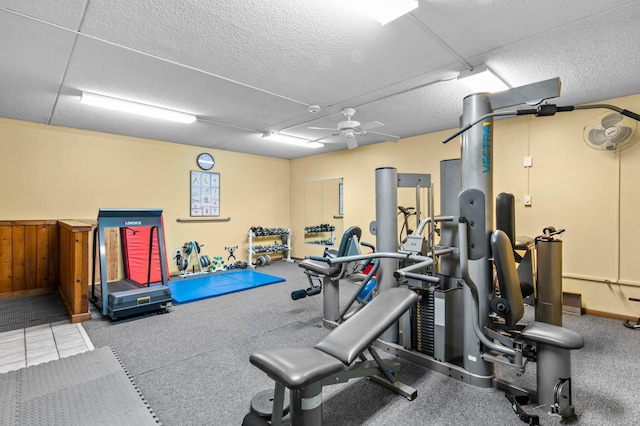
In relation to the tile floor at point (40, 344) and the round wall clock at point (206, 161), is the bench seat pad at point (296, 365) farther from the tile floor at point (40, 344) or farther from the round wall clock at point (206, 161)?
the round wall clock at point (206, 161)

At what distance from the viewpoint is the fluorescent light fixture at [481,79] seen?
2.83m

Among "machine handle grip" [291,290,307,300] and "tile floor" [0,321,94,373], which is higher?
"machine handle grip" [291,290,307,300]

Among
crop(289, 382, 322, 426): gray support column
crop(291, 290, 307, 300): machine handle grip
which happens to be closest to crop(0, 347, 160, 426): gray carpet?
crop(289, 382, 322, 426): gray support column

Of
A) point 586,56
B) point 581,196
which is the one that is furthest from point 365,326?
point 581,196

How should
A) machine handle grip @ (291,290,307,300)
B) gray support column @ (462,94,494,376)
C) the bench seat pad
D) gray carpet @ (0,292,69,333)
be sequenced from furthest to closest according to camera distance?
machine handle grip @ (291,290,307,300)
gray carpet @ (0,292,69,333)
gray support column @ (462,94,494,376)
the bench seat pad

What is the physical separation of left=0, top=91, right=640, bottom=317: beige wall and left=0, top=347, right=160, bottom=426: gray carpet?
3.27 meters

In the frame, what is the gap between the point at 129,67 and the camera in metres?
2.77

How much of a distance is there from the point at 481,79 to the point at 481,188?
4.86 ft

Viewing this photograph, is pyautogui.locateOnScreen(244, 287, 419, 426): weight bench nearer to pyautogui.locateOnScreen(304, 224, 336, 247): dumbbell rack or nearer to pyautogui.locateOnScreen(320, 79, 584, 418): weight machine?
pyautogui.locateOnScreen(320, 79, 584, 418): weight machine

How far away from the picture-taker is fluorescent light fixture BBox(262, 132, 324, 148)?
206 inches

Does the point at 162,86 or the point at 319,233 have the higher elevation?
the point at 162,86

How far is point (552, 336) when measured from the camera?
5.97 ft

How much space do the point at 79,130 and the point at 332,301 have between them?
15.7 feet

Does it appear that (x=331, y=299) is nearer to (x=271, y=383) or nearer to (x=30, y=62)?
(x=271, y=383)
